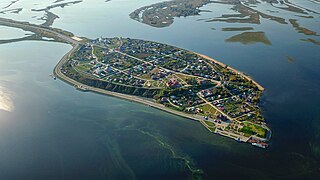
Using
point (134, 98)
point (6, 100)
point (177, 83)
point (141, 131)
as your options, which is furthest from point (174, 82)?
point (6, 100)

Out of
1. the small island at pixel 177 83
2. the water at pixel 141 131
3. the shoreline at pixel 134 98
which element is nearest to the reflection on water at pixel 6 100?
the water at pixel 141 131

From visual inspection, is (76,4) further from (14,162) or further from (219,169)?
(219,169)

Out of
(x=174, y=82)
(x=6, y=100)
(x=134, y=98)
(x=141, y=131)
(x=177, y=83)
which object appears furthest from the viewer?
(x=174, y=82)

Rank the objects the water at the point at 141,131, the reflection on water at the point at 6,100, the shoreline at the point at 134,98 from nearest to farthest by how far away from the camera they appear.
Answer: the water at the point at 141,131, the shoreline at the point at 134,98, the reflection on water at the point at 6,100

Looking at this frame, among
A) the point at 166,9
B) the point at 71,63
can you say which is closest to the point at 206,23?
the point at 166,9

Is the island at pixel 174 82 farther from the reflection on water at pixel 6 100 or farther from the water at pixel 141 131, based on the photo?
the reflection on water at pixel 6 100

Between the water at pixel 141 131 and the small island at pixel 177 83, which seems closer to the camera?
the water at pixel 141 131

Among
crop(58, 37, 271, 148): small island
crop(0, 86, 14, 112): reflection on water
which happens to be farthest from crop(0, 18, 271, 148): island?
crop(0, 86, 14, 112): reflection on water

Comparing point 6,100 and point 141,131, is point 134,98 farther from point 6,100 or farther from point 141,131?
point 6,100
